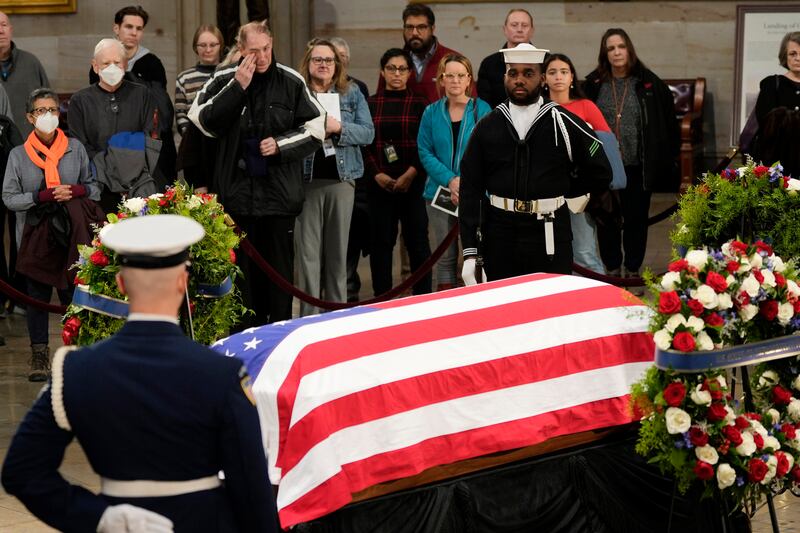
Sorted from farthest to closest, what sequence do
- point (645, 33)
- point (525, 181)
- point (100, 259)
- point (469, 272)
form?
point (645, 33)
point (469, 272)
point (525, 181)
point (100, 259)

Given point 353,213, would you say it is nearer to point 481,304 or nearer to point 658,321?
point 481,304

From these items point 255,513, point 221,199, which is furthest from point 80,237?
point 255,513

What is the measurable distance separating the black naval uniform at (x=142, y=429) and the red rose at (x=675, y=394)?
193 cm

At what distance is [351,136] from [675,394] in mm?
4238

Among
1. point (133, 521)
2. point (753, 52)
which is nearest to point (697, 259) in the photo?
point (133, 521)

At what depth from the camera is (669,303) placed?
4.73m

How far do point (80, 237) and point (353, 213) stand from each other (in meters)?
2.03

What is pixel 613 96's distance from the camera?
9.75 metres

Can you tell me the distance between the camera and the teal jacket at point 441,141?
8.68m

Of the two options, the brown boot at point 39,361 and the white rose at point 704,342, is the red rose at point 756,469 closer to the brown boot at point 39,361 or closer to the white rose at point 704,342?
the white rose at point 704,342

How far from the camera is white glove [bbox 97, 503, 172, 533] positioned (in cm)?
303

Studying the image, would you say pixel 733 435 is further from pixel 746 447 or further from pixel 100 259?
pixel 100 259

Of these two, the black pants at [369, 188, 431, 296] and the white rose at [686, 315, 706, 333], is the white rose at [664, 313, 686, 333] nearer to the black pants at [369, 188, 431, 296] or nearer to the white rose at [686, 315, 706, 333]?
the white rose at [686, 315, 706, 333]

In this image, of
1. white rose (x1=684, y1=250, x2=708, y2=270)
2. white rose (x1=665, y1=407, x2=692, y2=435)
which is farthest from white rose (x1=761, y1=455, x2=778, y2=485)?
white rose (x1=684, y1=250, x2=708, y2=270)
